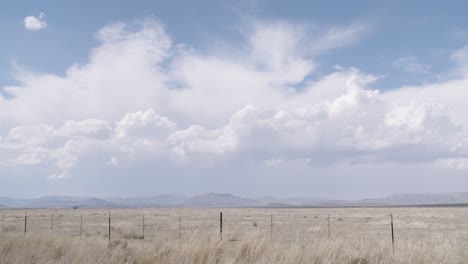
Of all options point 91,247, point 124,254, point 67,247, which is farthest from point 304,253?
point 67,247

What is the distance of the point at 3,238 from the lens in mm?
12617

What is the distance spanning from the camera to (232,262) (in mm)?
9133

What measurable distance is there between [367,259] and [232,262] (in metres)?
3.71

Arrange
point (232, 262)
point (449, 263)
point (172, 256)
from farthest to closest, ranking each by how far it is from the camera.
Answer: point (449, 263) → point (172, 256) → point (232, 262)

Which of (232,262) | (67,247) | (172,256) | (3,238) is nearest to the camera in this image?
(232,262)

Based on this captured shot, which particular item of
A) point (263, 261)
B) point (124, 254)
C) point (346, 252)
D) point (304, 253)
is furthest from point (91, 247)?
point (346, 252)

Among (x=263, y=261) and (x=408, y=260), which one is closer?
(x=263, y=261)

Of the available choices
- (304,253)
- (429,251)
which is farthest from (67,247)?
(429,251)

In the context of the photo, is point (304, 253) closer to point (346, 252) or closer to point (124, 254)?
point (346, 252)

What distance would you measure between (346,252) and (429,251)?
252 centimetres

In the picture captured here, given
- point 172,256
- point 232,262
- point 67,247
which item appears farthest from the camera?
point 67,247

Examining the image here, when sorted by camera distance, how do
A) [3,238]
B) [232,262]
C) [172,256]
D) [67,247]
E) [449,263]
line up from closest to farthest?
[232,262], [172,256], [449,263], [67,247], [3,238]

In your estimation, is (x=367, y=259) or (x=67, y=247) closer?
(x=367, y=259)

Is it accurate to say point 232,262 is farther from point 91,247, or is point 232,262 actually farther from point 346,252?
point 91,247
